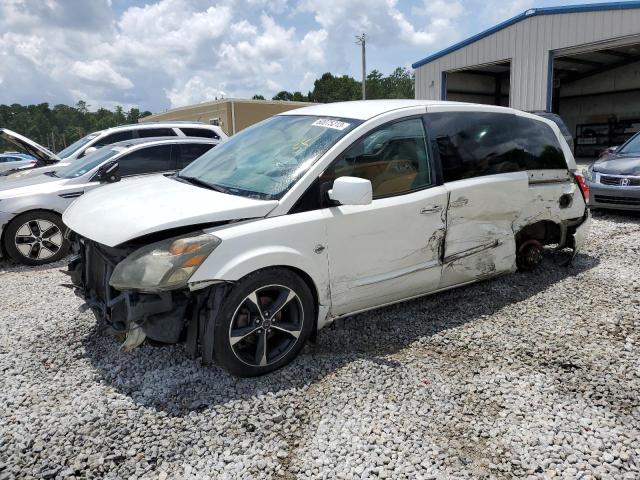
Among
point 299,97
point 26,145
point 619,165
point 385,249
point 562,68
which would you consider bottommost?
point 385,249

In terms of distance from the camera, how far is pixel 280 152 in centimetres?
367

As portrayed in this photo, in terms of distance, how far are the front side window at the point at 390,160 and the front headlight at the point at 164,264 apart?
38.4 inches

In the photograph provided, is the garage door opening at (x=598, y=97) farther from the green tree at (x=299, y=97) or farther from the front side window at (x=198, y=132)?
the green tree at (x=299, y=97)

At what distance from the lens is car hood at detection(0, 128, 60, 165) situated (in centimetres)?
862

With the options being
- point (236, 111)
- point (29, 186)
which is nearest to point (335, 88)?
point (236, 111)

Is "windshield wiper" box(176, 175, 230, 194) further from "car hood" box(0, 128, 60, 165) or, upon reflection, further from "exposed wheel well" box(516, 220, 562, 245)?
"car hood" box(0, 128, 60, 165)

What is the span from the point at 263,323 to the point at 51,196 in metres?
4.49

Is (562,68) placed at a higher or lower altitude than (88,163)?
higher

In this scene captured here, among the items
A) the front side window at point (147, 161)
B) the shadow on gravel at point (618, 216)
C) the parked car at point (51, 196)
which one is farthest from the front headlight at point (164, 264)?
the shadow on gravel at point (618, 216)

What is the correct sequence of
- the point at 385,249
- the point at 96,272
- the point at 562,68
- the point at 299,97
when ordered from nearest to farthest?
the point at 96,272
the point at 385,249
the point at 562,68
the point at 299,97

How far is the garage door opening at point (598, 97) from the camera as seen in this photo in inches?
995

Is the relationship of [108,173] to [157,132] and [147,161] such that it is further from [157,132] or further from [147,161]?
[157,132]

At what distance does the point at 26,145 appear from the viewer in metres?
8.68

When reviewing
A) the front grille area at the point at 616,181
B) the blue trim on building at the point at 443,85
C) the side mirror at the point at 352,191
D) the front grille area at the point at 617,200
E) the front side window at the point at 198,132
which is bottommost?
the front grille area at the point at 617,200
